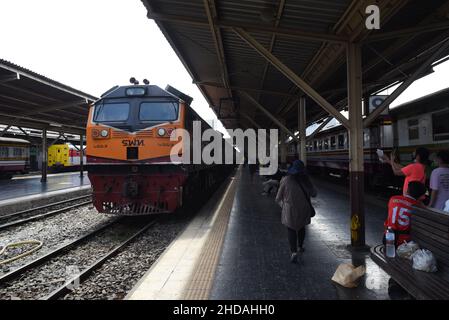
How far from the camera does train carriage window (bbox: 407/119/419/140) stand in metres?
10.3

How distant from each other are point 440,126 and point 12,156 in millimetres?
26457

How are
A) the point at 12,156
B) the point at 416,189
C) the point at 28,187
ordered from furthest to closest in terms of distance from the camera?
the point at 12,156
the point at 28,187
the point at 416,189

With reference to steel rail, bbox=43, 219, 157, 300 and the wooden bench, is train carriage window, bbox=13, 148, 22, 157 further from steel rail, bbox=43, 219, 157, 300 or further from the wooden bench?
the wooden bench

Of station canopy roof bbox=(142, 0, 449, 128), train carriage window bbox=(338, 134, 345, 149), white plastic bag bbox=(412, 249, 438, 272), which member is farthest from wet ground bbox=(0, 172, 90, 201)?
train carriage window bbox=(338, 134, 345, 149)

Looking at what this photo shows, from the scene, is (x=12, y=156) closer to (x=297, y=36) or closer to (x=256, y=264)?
(x=297, y=36)

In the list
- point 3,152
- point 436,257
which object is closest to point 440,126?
point 436,257

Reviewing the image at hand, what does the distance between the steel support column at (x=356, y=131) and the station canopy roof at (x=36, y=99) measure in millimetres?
9203

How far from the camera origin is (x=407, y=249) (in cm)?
373

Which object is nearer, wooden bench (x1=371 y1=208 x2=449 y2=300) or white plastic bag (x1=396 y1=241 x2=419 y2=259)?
wooden bench (x1=371 y1=208 x2=449 y2=300)

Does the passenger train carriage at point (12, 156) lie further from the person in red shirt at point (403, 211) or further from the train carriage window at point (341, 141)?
the person in red shirt at point (403, 211)

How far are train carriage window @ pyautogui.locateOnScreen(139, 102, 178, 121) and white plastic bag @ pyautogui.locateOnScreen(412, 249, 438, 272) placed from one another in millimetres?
6091

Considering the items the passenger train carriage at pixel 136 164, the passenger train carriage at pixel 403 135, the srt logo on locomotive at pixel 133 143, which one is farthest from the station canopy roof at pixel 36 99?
the passenger train carriage at pixel 403 135

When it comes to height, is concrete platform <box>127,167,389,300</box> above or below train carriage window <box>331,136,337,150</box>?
below
